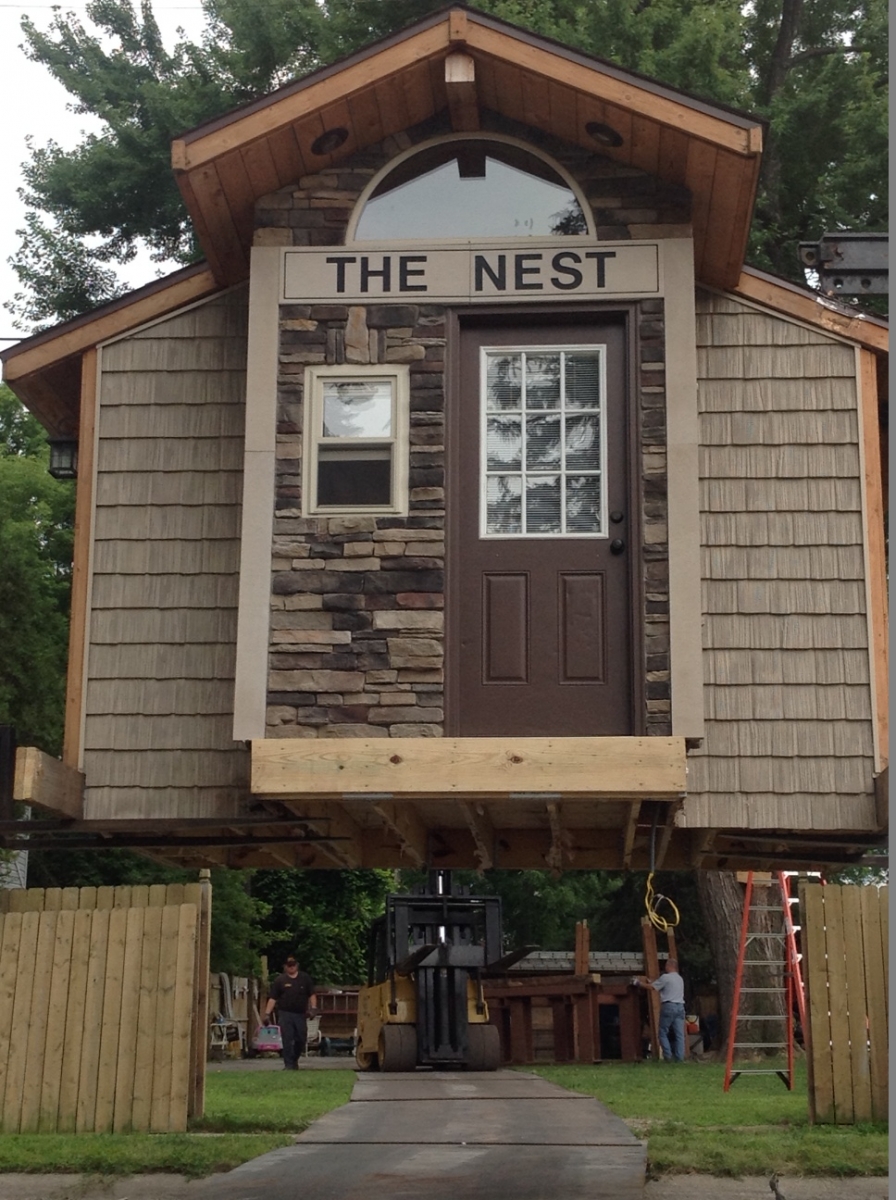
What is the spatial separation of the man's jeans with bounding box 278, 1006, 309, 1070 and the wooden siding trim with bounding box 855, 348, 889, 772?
37.2 ft

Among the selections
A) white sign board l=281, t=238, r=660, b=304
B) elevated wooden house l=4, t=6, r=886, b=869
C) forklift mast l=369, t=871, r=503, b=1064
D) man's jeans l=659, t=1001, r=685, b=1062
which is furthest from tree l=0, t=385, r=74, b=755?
white sign board l=281, t=238, r=660, b=304

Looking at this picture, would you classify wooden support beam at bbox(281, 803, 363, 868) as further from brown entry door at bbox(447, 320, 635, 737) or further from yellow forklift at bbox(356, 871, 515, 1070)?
yellow forklift at bbox(356, 871, 515, 1070)

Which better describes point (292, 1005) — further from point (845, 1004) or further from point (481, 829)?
point (481, 829)

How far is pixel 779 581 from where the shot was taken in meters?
9.02

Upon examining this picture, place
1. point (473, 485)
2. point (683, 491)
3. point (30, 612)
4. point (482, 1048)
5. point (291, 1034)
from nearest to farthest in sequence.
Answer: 1. point (683, 491)
2. point (473, 485)
3. point (482, 1048)
4. point (291, 1034)
5. point (30, 612)

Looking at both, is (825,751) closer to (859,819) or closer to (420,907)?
(859,819)

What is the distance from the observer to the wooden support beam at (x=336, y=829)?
8844 millimetres

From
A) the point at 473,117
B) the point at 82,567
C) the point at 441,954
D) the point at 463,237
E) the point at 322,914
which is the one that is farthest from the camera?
the point at 322,914

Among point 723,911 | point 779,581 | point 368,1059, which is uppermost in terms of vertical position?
point 779,581

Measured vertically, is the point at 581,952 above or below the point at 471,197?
below

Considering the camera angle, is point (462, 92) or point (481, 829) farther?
point (481, 829)

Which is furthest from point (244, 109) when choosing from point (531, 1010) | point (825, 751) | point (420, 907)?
point (531, 1010)

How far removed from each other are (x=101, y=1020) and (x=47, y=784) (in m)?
3.15

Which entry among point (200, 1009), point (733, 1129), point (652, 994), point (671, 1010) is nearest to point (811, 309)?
point (733, 1129)
